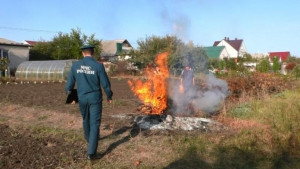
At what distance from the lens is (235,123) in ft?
27.5

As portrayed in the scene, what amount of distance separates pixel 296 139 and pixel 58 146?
5614 mm

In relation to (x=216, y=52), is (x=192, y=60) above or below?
below

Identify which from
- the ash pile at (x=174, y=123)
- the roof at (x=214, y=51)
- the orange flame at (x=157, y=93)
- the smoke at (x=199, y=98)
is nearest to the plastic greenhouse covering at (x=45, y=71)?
the smoke at (x=199, y=98)

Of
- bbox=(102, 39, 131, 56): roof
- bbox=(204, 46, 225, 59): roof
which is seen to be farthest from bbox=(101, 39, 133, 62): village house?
bbox=(204, 46, 225, 59): roof

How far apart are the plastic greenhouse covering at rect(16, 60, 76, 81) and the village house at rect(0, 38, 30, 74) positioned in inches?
195

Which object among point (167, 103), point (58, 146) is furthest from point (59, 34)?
point (58, 146)

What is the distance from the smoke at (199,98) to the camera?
10.3 m

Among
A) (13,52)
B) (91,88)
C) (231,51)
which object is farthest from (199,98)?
(231,51)

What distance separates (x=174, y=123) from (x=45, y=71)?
2185cm

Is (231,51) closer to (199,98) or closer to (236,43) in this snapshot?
(236,43)

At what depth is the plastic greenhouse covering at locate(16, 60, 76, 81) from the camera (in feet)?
88.3

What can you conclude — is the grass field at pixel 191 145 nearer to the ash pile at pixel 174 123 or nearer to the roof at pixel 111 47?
the ash pile at pixel 174 123

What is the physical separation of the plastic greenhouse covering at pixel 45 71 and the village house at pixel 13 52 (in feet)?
16.3

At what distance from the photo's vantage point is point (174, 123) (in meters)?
8.31
